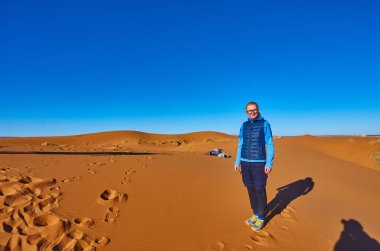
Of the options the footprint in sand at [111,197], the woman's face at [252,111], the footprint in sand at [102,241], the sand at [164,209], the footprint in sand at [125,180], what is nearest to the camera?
the footprint in sand at [102,241]

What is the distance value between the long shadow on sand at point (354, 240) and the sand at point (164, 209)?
0.02m

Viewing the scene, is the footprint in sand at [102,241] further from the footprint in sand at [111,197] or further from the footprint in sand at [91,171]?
the footprint in sand at [91,171]

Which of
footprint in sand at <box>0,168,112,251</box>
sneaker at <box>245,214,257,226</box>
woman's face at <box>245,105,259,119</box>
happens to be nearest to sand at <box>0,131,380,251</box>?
footprint in sand at <box>0,168,112,251</box>

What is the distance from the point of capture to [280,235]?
3957 mm

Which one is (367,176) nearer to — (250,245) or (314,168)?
(314,168)

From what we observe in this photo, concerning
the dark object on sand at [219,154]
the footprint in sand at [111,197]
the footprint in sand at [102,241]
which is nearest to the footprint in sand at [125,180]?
the footprint in sand at [111,197]

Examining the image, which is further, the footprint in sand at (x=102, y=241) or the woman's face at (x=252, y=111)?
the woman's face at (x=252, y=111)

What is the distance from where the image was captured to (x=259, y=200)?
413 centimetres

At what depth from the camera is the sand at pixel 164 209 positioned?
3490 mm

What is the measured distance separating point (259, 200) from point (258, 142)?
961 mm

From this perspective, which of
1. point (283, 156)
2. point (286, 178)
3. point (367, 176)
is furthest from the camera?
point (283, 156)

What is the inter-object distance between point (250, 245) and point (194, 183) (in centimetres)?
252

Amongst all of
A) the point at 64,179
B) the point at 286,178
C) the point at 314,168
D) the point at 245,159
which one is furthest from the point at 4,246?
the point at 314,168

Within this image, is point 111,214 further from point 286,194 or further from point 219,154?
point 219,154
